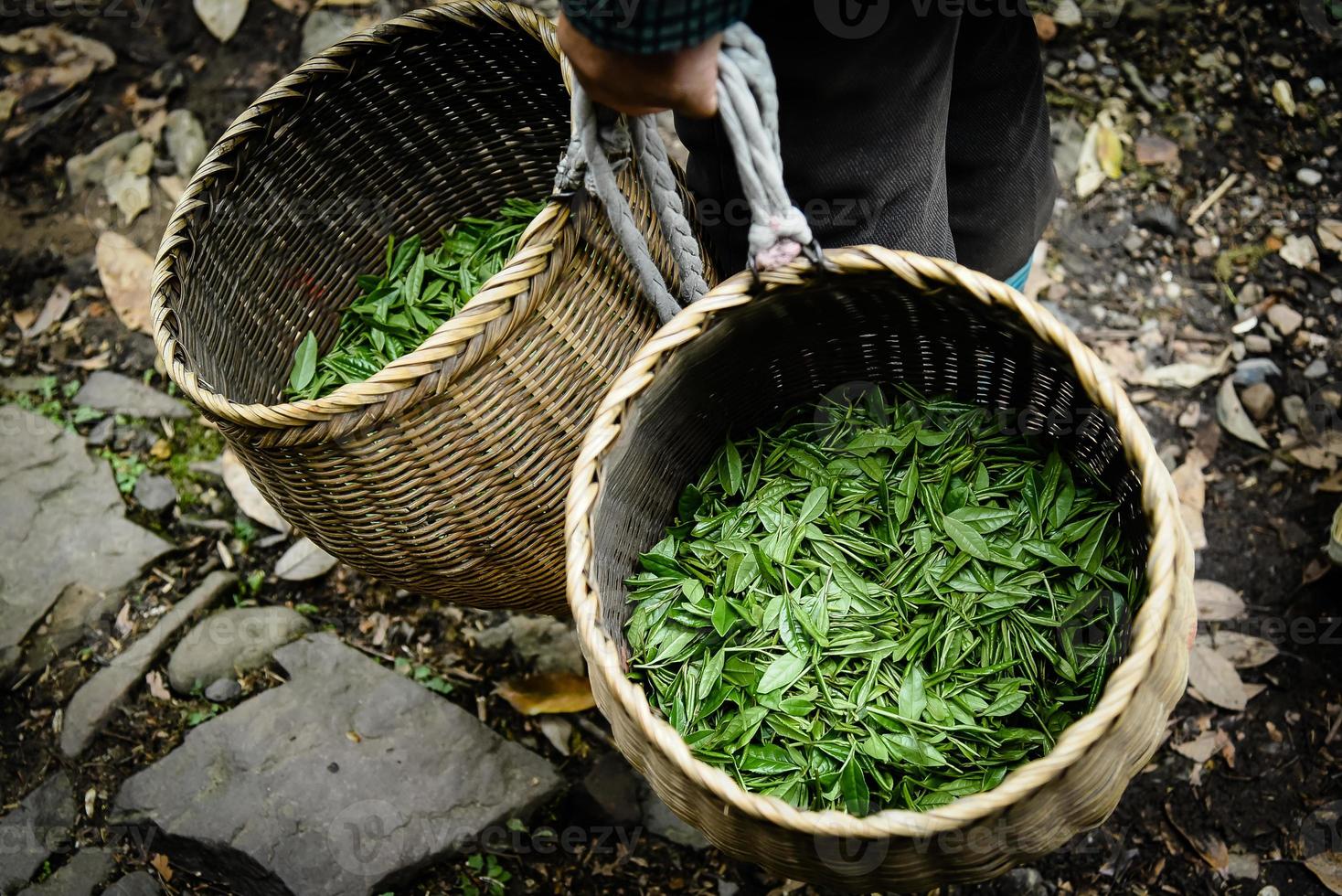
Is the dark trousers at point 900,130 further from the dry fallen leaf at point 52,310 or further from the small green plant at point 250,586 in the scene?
the dry fallen leaf at point 52,310

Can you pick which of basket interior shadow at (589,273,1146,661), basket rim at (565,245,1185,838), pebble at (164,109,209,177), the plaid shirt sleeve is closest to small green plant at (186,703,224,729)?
basket interior shadow at (589,273,1146,661)

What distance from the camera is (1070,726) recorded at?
1.20m

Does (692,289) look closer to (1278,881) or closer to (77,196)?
(1278,881)

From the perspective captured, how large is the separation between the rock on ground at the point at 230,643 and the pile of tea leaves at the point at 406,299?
56cm

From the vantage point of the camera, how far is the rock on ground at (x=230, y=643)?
2.10 m

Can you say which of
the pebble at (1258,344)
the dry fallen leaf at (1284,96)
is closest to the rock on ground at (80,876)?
the pebble at (1258,344)

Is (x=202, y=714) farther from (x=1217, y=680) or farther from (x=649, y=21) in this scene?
(x=1217, y=680)

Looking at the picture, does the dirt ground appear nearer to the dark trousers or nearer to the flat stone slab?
the flat stone slab

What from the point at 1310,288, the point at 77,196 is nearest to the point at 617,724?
the point at 1310,288

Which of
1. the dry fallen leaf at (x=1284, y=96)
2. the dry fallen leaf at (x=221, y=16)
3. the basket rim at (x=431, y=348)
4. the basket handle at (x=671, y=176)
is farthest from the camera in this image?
the dry fallen leaf at (x=221, y=16)

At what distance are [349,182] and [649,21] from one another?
115cm

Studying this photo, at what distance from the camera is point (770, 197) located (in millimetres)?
1271

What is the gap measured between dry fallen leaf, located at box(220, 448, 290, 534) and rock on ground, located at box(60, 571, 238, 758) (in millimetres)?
152

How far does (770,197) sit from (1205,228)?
5.63 ft
